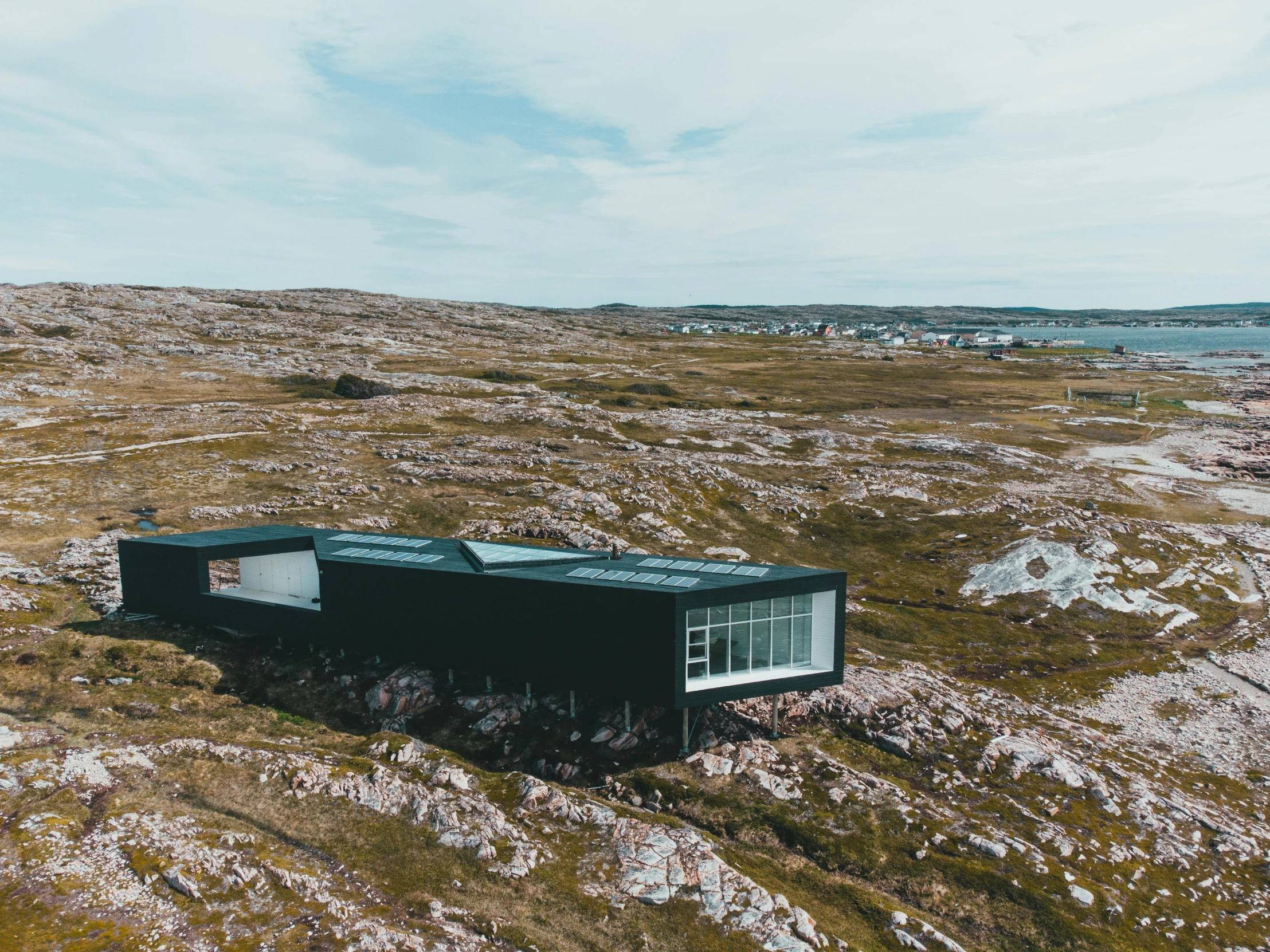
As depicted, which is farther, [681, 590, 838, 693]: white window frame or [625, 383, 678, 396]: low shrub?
[625, 383, 678, 396]: low shrub

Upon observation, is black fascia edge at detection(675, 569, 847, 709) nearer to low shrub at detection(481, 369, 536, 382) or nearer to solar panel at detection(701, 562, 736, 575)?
solar panel at detection(701, 562, 736, 575)

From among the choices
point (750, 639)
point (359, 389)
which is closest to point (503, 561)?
point (750, 639)

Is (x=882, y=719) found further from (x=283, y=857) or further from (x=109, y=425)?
(x=109, y=425)

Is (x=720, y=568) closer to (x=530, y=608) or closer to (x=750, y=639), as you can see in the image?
(x=750, y=639)

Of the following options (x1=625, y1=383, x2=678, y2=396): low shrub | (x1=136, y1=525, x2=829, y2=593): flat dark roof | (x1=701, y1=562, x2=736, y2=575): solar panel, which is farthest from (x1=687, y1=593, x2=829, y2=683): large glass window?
(x1=625, y1=383, x2=678, y2=396): low shrub

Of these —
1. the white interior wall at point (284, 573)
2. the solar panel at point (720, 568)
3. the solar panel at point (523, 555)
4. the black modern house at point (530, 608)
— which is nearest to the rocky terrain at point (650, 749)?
the black modern house at point (530, 608)

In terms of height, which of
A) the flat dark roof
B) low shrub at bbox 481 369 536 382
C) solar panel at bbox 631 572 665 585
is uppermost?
low shrub at bbox 481 369 536 382

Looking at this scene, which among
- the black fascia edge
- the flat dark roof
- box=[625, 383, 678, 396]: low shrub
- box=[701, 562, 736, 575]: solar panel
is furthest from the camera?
box=[625, 383, 678, 396]: low shrub
